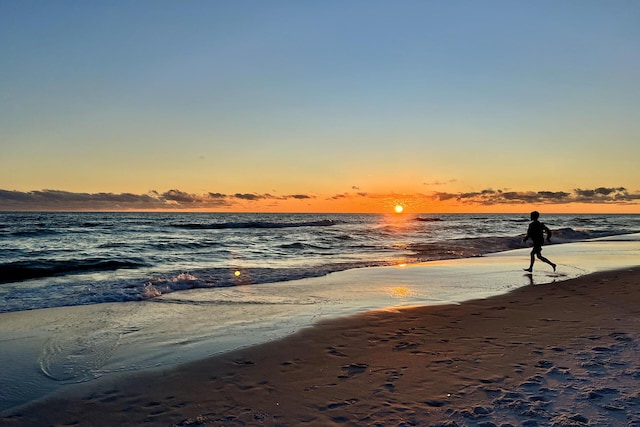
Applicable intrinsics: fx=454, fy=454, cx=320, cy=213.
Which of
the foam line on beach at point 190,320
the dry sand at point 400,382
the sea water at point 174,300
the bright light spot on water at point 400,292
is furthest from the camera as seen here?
Result: the bright light spot on water at point 400,292

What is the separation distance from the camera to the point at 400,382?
4824 millimetres

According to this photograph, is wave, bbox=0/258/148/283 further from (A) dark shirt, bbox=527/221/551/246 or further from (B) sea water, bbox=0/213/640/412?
(A) dark shirt, bbox=527/221/551/246

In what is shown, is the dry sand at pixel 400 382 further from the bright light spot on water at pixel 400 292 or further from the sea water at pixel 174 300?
the bright light spot on water at pixel 400 292

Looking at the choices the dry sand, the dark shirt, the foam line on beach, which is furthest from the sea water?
the dark shirt

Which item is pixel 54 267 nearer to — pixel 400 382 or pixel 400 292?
pixel 400 292

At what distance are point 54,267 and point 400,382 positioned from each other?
698 inches

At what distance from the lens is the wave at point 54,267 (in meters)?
16.3

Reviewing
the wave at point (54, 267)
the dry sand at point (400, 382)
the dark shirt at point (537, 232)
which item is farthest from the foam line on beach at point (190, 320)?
the wave at point (54, 267)

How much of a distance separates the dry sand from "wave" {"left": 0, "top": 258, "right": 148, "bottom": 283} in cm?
1298

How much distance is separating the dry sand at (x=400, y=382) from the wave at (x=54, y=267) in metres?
13.0

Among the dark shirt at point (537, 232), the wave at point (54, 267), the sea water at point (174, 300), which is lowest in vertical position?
the wave at point (54, 267)

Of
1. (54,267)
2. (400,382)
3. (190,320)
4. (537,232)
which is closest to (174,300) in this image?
(190,320)

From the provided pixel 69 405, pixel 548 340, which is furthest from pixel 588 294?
pixel 69 405

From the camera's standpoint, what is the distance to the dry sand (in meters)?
4.02
